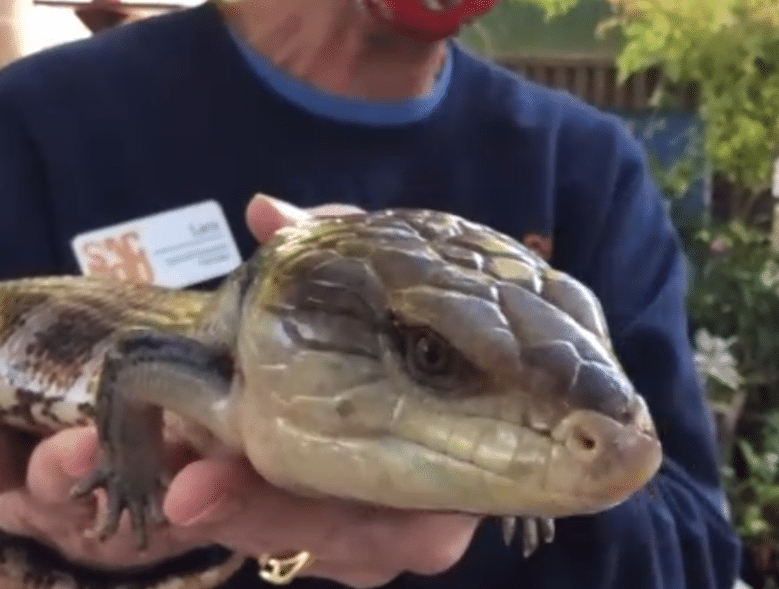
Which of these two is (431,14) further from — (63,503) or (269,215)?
(63,503)

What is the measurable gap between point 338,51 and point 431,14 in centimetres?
14

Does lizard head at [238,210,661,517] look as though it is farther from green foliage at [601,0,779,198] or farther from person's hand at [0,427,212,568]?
green foliage at [601,0,779,198]

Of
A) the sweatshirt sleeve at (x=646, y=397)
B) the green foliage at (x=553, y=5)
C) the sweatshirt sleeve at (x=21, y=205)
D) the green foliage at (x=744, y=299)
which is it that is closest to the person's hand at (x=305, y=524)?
the sweatshirt sleeve at (x=646, y=397)

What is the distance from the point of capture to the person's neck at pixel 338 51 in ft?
3.84

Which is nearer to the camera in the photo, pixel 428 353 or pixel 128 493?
pixel 428 353

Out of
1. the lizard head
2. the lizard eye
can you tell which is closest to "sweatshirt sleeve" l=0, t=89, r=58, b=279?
the lizard head

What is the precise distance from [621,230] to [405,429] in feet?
2.25

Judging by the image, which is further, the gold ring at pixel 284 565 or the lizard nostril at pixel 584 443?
the gold ring at pixel 284 565

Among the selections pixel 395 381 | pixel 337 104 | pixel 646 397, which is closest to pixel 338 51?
pixel 337 104

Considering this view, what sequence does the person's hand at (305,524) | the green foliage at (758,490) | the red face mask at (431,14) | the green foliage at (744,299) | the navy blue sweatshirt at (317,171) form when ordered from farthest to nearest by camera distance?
the green foliage at (744,299) → the green foliage at (758,490) → the navy blue sweatshirt at (317,171) → the red face mask at (431,14) → the person's hand at (305,524)

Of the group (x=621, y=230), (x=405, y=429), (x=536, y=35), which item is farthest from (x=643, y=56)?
(x=405, y=429)

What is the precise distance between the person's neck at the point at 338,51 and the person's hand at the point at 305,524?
400mm

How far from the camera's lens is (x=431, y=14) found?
42.8 inches

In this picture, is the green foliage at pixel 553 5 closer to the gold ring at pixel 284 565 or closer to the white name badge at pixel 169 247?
the white name badge at pixel 169 247
